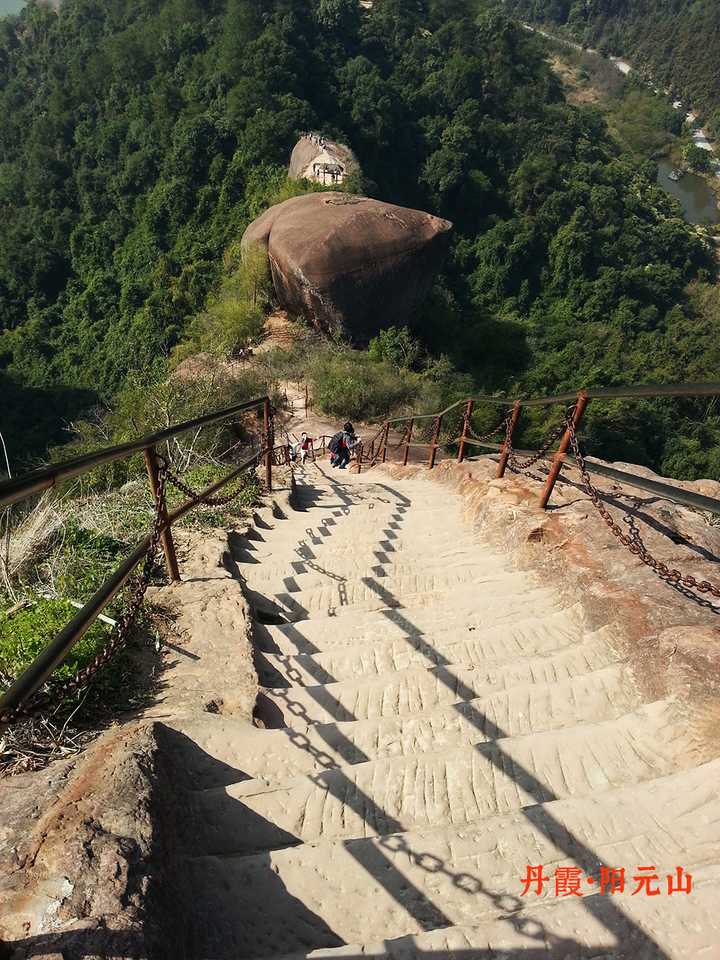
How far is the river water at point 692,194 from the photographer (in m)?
53.3

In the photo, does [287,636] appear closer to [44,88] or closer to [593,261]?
[593,261]

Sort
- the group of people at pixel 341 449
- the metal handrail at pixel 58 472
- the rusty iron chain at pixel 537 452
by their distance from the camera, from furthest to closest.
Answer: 1. the group of people at pixel 341 449
2. the rusty iron chain at pixel 537 452
3. the metal handrail at pixel 58 472

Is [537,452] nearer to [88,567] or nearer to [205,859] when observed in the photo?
[88,567]

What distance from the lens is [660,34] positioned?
7856cm

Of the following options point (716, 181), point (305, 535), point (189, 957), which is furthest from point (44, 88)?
point (716, 181)

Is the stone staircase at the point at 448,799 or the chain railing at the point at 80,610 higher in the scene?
the chain railing at the point at 80,610

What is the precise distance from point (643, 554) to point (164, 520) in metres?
2.35

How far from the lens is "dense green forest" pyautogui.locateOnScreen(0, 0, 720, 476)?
26.6 metres

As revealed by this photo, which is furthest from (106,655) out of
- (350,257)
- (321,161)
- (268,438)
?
(321,161)

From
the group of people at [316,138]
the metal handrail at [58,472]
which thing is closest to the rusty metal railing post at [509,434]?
the metal handrail at [58,472]

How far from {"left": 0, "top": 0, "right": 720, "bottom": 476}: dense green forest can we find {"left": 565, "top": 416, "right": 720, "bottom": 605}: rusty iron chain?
61.0 ft

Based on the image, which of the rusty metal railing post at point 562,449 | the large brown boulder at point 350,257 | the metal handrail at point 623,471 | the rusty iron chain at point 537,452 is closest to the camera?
the metal handrail at point 623,471

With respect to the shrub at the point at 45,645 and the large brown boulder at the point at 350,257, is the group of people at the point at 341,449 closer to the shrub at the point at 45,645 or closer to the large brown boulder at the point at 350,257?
the shrub at the point at 45,645

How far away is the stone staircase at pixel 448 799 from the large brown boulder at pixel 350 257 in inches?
579
